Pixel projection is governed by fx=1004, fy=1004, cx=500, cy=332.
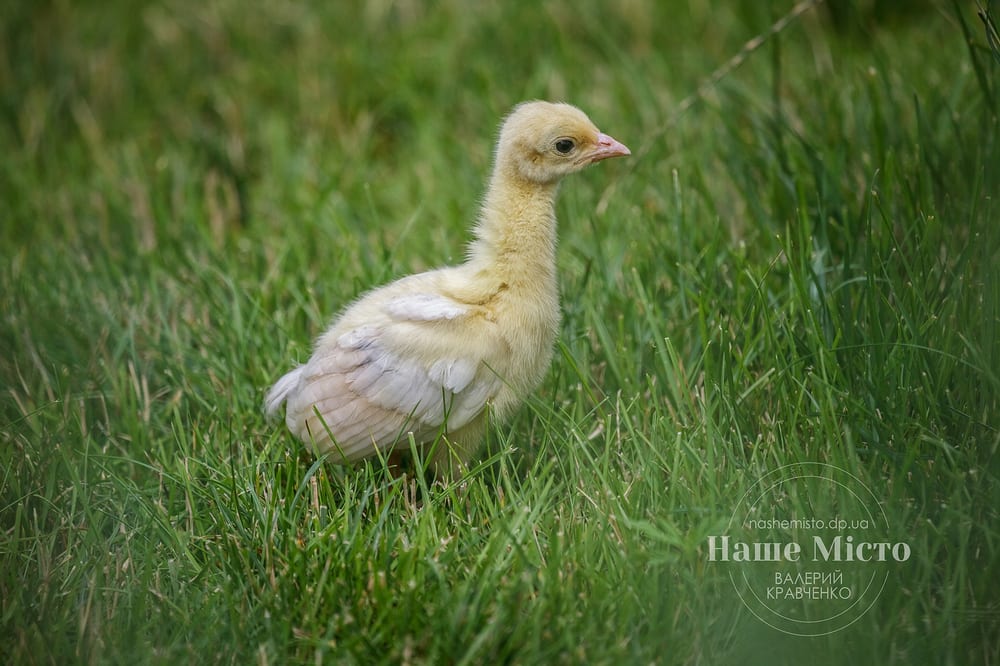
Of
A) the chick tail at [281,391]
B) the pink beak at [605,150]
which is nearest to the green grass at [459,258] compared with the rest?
the chick tail at [281,391]

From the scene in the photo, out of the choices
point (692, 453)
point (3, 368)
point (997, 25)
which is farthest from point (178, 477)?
point (997, 25)

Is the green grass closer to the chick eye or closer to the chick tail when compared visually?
the chick tail

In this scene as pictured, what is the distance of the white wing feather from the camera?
2564 millimetres

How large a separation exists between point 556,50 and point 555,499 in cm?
296

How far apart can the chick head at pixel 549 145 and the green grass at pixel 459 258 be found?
21.4 inches

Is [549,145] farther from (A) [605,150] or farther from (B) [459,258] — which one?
(B) [459,258]

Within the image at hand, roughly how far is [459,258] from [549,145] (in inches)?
46.5

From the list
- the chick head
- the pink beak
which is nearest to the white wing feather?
the chick head

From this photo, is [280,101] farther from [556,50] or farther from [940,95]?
[940,95]

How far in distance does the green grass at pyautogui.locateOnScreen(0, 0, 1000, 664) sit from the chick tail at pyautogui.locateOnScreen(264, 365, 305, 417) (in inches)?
3.5

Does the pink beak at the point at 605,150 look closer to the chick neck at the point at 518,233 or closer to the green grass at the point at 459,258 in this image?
the chick neck at the point at 518,233

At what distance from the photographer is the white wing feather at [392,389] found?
8.41 feet

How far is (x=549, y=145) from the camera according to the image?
2.73 m

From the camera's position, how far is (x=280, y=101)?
16.6 ft
